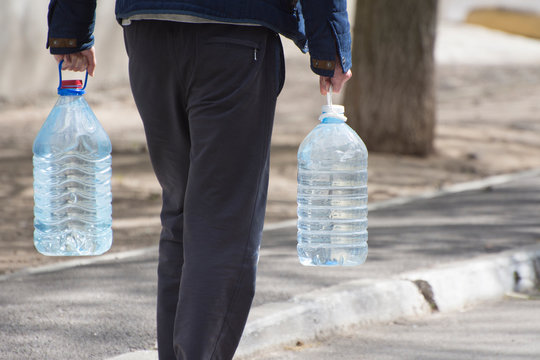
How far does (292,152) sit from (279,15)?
7408 mm

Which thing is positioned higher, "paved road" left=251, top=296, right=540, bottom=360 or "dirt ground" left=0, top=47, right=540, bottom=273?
"paved road" left=251, top=296, right=540, bottom=360

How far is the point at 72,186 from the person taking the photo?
181 inches

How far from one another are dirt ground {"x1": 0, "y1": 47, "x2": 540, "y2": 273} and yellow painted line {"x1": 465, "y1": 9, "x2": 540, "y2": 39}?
11967 mm

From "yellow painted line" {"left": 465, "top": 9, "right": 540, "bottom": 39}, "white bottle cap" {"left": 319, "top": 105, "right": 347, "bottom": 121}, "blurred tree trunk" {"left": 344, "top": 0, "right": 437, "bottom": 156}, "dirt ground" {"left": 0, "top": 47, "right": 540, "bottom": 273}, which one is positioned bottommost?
"yellow painted line" {"left": 465, "top": 9, "right": 540, "bottom": 39}

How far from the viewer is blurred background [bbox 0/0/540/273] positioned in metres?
8.17

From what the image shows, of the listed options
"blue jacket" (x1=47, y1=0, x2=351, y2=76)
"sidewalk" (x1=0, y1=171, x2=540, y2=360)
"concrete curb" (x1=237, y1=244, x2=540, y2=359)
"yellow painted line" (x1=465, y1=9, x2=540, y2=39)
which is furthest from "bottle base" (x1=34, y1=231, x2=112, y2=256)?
"yellow painted line" (x1=465, y1=9, x2=540, y2=39)

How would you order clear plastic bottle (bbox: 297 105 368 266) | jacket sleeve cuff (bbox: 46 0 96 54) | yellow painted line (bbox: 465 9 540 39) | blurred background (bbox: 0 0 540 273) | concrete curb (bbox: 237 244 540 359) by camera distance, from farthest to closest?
yellow painted line (bbox: 465 9 540 39), blurred background (bbox: 0 0 540 273), concrete curb (bbox: 237 244 540 359), clear plastic bottle (bbox: 297 105 368 266), jacket sleeve cuff (bbox: 46 0 96 54)

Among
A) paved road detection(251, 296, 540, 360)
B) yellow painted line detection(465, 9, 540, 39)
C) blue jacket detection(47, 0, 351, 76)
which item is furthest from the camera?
yellow painted line detection(465, 9, 540, 39)

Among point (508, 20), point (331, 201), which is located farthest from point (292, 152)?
point (508, 20)

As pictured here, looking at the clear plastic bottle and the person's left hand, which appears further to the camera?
the clear plastic bottle

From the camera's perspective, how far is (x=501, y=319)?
4852mm

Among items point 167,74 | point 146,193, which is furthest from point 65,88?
point 146,193

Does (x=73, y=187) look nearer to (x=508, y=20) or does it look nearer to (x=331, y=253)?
(x=331, y=253)

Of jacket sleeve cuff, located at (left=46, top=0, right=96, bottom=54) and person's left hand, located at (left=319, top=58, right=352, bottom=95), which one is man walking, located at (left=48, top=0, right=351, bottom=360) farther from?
jacket sleeve cuff, located at (left=46, top=0, right=96, bottom=54)
